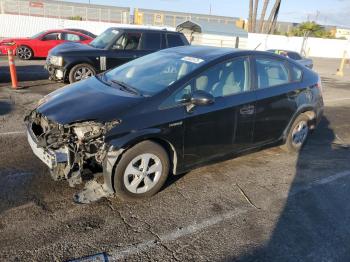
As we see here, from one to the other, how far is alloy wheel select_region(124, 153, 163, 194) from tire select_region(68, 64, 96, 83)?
6353 millimetres

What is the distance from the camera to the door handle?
459 centimetres

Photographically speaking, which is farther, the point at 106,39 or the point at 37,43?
the point at 37,43

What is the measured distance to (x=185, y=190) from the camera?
4.26m

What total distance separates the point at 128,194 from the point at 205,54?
7.12 feet

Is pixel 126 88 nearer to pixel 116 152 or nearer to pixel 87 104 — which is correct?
pixel 87 104

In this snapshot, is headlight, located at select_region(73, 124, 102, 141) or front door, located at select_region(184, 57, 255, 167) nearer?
headlight, located at select_region(73, 124, 102, 141)

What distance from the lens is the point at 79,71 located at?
966 cm

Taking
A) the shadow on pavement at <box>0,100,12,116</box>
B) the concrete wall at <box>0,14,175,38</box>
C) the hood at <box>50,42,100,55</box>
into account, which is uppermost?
the concrete wall at <box>0,14,175,38</box>

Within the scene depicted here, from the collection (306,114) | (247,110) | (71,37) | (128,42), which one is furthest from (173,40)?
(71,37)

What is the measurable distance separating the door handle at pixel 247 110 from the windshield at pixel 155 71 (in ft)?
2.73

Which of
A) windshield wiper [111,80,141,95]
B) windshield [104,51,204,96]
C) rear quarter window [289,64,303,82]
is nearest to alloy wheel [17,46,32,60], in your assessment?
windshield [104,51,204,96]

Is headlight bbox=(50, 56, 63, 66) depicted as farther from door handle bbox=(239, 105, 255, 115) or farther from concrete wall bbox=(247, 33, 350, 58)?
concrete wall bbox=(247, 33, 350, 58)

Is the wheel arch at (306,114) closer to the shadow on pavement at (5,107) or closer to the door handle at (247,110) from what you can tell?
the door handle at (247,110)

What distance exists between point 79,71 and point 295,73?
6.24m
